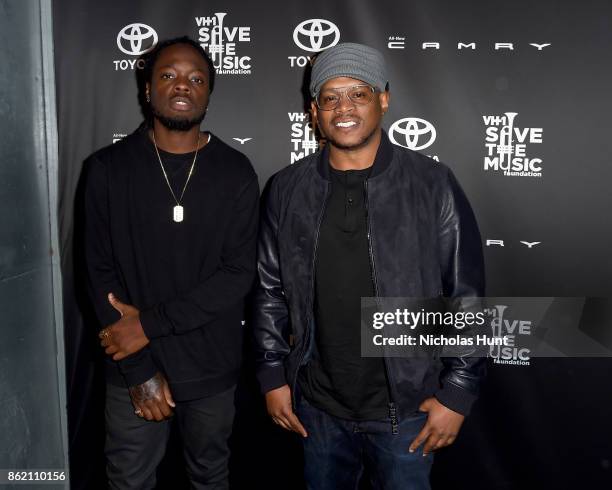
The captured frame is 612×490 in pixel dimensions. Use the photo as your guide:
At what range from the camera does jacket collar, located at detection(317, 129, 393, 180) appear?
67.2 inches

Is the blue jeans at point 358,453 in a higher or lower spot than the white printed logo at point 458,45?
lower

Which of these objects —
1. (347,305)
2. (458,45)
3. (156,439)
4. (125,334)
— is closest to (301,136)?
(458,45)

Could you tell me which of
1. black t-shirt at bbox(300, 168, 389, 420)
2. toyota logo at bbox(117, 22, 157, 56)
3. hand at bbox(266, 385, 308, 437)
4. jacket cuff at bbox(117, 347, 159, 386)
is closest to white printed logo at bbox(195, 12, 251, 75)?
toyota logo at bbox(117, 22, 157, 56)

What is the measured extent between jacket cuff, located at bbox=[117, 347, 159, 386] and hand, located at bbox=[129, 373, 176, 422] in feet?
0.07

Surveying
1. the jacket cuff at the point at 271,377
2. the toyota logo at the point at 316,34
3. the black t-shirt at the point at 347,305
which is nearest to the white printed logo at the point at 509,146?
the toyota logo at the point at 316,34

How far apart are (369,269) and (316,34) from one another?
1.37 metres

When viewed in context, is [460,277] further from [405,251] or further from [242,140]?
[242,140]

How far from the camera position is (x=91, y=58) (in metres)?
2.62

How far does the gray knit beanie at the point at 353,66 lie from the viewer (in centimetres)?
164

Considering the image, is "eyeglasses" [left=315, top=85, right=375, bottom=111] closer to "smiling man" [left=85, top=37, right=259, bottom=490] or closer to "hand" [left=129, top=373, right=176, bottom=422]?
"smiling man" [left=85, top=37, right=259, bottom=490]

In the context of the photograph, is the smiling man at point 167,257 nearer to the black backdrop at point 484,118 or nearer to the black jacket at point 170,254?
the black jacket at point 170,254

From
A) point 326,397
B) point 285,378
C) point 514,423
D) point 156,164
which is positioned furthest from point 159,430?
point 514,423

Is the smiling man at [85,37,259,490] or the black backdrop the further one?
the black backdrop

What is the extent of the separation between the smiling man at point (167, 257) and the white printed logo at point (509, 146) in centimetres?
118
